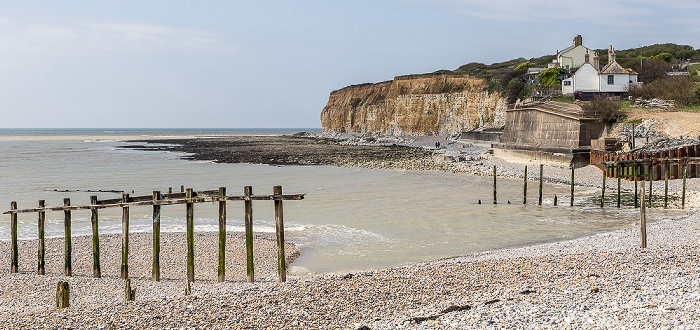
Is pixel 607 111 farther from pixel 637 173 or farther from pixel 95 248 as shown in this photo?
pixel 95 248

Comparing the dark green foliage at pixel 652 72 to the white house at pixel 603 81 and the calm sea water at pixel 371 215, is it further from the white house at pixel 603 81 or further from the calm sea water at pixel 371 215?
the calm sea water at pixel 371 215

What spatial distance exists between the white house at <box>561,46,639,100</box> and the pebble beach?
145ft

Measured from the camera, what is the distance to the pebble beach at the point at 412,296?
282 inches

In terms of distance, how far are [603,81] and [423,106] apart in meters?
49.1

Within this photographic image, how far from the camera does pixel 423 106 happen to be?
101 metres

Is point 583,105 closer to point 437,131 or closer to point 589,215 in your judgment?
point 589,215

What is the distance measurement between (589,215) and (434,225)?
6245 mm

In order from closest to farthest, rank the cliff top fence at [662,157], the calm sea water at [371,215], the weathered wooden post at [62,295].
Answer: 1. the weathered wooden post at [62,295]
2. the calm sea water at [371,215]
3. the cliff top fence at [662,157]

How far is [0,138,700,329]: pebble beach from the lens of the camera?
717 cm

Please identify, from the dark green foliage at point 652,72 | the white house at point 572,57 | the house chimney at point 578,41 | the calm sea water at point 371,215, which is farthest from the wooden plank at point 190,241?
the house chimney at point 578,41

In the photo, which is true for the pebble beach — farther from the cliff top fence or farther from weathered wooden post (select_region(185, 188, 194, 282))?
the cliff top fence

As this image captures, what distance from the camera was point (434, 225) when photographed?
64.8 ft

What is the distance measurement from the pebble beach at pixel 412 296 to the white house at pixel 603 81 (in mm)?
44114

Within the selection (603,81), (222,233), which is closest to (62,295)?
(222,233)
